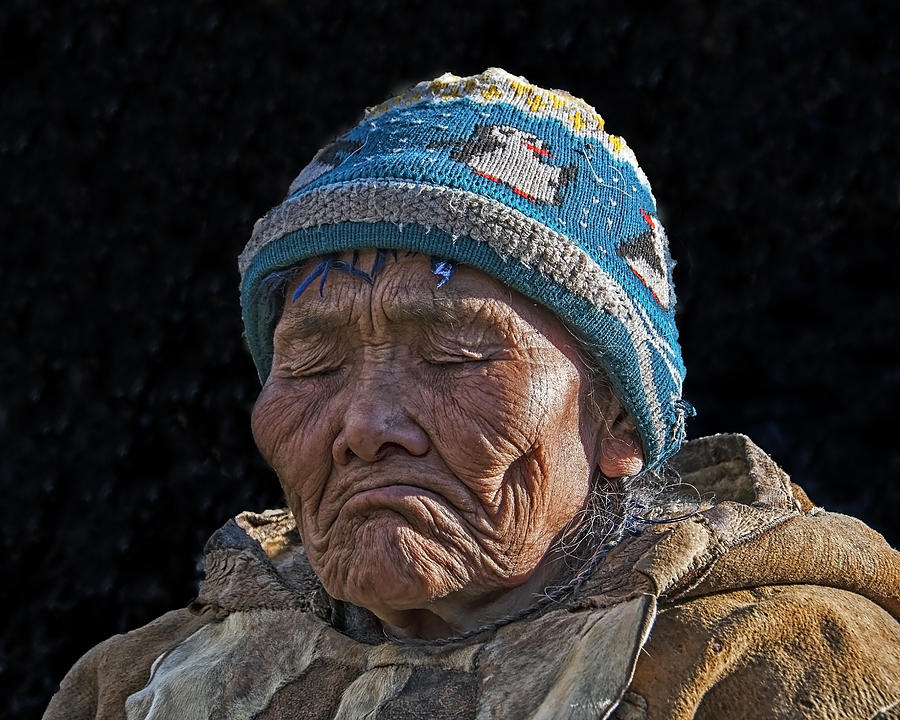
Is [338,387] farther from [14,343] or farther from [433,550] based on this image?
[14,343]

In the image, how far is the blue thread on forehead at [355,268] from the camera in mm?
1971

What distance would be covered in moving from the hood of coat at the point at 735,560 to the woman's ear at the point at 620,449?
17 cm

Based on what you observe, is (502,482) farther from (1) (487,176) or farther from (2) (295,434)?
(1) (487,176)

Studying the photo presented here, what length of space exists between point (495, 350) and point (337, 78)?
2.08 metres

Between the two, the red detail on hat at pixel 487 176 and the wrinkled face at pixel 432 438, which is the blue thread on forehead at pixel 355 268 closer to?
the wrinkled face at pixel 432 438

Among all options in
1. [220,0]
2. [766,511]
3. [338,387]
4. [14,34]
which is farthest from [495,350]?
[14,34]

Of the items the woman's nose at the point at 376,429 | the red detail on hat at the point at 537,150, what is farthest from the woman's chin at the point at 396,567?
the red detail on hat at the point at 537,150

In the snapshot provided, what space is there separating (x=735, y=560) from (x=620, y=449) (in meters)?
0.38

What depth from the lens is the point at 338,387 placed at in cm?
204

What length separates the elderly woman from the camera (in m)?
1.77

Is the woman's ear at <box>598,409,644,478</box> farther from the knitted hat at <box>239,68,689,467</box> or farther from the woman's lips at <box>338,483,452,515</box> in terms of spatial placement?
the woman's lips at <box>338,483,452,515</box>

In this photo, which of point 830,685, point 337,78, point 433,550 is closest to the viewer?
point 830,685

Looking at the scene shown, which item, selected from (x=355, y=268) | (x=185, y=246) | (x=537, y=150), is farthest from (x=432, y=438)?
(x=185, y=246)

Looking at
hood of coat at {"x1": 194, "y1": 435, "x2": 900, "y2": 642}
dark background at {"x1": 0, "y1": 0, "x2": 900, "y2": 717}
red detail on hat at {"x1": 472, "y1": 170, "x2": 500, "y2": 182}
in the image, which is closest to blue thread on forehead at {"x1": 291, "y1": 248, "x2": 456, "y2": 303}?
red detail on hat at {"x1": 472, "y1": 170, "x2": 500, "y2": 182}
